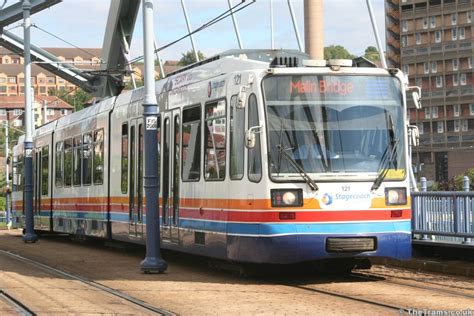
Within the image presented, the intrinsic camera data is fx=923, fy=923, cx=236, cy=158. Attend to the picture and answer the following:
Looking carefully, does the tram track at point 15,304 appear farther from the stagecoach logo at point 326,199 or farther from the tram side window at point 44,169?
the tram side window at point 44,169

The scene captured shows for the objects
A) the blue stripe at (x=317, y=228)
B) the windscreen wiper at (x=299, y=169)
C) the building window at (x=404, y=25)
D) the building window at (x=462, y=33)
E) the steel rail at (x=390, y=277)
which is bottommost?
the steel rail at (x=390, y=277)

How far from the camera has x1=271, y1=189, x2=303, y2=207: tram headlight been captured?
12.2 meters

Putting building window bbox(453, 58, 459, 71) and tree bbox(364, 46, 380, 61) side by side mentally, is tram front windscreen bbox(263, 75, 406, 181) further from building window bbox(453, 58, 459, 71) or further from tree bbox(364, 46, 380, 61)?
building window bbox(453, 58, 459, 71)

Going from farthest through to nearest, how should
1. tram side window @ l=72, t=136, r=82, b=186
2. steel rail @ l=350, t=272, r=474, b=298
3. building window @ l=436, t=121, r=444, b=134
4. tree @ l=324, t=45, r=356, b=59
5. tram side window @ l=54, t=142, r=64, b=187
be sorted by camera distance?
tree @ l=324, t=45, r=356, b=59 < building window @ l=436, t=121, r=444, b=134 < tram side window @ l=54, t=142, r=64, b=187 < tram side window @ l=72, t=136, r=82, b=186 < steel rail @ l=350, t=272, r=474, b=298

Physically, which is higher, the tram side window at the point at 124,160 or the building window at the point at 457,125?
the building window at the point at 457,125

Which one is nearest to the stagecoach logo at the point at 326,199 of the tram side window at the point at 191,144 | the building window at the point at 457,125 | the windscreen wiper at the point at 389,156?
the windscreen wiper at the point at 389,156

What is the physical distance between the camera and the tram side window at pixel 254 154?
40.4 ft

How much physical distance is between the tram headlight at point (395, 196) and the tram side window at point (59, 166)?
1308 cm

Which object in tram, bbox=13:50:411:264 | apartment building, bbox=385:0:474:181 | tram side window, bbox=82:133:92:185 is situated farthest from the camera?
apartment building, bbox=385:0:474:181

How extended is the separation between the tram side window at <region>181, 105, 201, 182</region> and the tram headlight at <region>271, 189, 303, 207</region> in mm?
2144

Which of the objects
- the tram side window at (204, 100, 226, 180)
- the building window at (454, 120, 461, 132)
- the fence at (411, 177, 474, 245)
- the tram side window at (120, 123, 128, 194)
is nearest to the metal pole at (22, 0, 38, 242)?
the tram side window at (120, 123, 128, 194)

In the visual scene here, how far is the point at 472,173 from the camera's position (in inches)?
3460

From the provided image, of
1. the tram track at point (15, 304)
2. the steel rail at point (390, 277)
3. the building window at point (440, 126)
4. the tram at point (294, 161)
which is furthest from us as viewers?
the building window at point (440, 126)

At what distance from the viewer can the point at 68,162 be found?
23.4 metres
